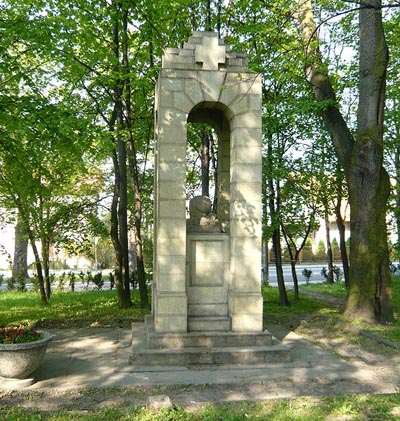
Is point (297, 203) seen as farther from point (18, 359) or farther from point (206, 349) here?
point (18, 359)

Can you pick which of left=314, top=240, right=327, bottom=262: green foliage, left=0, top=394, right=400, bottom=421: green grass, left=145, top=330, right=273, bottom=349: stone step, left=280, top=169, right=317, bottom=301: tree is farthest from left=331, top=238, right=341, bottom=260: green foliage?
left=0, top=394, right=400, bottom=421: green grass

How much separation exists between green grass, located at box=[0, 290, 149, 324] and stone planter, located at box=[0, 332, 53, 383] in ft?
13.8

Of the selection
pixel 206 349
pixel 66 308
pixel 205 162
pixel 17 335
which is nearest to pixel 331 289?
pixel 205 162

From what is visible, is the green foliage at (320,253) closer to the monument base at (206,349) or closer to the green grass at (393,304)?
the green grass at (393,304)

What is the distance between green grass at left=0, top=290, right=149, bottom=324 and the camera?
12022mm

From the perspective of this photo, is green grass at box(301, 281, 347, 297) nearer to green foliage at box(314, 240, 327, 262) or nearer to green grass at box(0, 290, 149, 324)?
green grass at box(0, 290, 149, 324)

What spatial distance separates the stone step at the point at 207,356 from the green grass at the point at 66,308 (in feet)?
14.7

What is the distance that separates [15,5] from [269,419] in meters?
13.5

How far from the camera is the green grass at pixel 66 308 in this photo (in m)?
12.0

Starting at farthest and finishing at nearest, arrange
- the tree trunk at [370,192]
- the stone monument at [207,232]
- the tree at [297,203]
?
1. the tree at [297,203]
2. the tree trunk at [370,192]
3. the stone monument at [207,232]

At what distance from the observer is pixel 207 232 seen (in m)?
8.45

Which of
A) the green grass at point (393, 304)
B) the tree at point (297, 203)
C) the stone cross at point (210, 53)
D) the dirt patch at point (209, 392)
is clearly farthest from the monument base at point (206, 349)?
the tree at point (297, 203)

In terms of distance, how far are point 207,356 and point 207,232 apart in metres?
2.45

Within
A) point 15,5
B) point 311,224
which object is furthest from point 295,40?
point 15,5
